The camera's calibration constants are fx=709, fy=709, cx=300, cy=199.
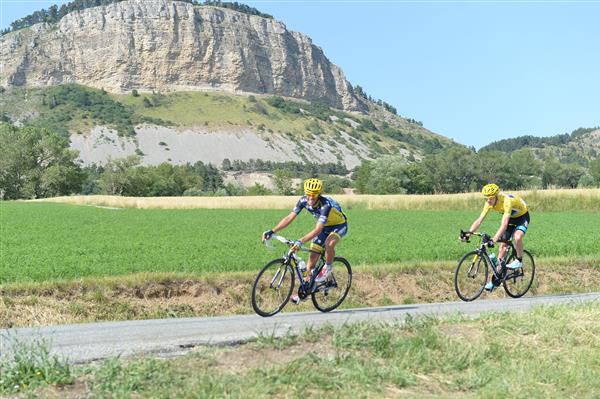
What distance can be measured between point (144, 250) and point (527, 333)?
52.1ft

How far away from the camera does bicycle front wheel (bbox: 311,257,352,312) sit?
513 inches

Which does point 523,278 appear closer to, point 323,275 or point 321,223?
point 323,275

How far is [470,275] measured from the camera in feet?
52.5

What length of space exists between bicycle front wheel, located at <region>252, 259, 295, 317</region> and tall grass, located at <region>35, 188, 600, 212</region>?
1929 inches

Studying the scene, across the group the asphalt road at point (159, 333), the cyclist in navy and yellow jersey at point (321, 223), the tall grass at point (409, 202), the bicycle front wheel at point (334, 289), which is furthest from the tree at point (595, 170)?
the asphalt road at point (159, 333)

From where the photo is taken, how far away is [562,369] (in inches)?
308

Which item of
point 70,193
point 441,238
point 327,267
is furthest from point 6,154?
point 327,267

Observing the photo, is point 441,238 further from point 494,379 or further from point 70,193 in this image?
point 70,193

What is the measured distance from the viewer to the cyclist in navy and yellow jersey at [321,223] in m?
12.2

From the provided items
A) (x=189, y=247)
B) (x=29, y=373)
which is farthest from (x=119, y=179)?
(x=29, y=373)

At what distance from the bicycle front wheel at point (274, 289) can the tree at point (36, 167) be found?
11148cm

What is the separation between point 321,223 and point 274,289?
1.40m

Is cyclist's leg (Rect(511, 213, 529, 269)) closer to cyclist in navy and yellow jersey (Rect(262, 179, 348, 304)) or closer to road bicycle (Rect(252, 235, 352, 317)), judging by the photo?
cyclist in navy and yellow jersey (Rect(262, 179, 348, 304))

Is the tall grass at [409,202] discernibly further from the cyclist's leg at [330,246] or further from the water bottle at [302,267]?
the water bottle at [302,267]
